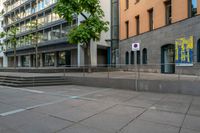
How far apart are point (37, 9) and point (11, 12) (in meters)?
11.5

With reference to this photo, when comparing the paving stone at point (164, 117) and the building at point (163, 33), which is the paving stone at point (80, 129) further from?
the building at point (163, 33)

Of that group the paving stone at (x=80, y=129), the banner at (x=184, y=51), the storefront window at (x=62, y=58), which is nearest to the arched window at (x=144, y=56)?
the banner at (x=184, y=51)

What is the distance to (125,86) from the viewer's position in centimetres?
1227

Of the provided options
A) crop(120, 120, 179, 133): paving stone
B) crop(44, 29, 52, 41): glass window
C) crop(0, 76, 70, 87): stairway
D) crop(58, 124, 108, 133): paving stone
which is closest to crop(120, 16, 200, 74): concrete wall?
crop(120, 120, 179, 133): paving stone

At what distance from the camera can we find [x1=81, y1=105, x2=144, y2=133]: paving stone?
5.20 m

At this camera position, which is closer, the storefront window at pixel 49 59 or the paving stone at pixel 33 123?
the paving stone at pixel 33 123

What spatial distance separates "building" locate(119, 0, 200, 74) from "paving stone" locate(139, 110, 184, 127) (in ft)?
17.4

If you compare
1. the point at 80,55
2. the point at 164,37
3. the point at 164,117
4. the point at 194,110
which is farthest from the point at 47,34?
the point at 164,117

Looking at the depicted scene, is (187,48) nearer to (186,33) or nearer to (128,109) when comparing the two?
(186,33)

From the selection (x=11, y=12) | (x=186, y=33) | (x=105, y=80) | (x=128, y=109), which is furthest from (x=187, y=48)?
(x=11, y=12)

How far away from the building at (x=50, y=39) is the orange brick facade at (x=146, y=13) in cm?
262

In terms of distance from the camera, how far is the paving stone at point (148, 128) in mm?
4816

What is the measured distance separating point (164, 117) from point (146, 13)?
52.6 ft

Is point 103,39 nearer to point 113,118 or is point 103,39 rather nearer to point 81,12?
point 81,12
